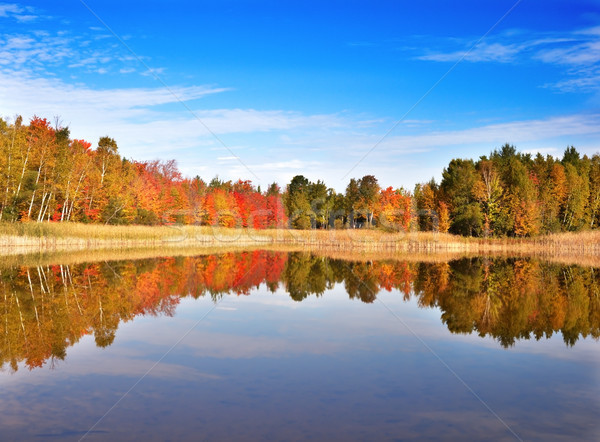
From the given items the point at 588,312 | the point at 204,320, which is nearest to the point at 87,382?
the point at 204,320

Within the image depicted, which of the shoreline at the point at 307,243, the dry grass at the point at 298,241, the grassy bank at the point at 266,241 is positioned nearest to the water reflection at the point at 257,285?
the shoreline at the point at 307,243

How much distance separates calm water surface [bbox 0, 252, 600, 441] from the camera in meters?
5.15

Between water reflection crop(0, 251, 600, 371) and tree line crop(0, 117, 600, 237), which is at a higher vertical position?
tree line crop(0, 117, 600, 237)

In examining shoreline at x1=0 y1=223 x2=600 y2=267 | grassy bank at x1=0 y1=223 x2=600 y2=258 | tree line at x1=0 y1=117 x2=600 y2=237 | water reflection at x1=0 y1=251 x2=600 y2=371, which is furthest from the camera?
tree line at x1=0 y1=117 x2=600 y2=237

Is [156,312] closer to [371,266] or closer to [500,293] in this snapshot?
[500,293]

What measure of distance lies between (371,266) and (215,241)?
91.0ft

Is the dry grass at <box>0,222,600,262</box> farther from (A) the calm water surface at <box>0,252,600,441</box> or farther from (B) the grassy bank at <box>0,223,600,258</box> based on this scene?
(A) the calm water surface at <box>0,252,600,441</box>

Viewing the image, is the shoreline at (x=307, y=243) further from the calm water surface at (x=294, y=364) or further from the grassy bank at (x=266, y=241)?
the calm water surface at (x=294, y=364)

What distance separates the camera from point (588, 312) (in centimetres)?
1245

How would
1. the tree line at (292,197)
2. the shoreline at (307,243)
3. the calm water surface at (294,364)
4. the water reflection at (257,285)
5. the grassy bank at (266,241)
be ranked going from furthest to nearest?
the tree line at (292,197), the grassy bank at (266,241), the shoreline at (307,243), the water reflection at (257,285), the calm water surface at (294,364)

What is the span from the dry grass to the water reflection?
524 inches

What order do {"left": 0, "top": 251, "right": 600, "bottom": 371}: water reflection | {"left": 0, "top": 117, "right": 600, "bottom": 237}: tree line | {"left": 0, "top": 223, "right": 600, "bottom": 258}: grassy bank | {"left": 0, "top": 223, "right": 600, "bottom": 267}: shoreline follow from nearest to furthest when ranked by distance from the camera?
{"left": 0, "top": 251, "right": 600, "bottom": 371}: water reflection < {"left": 0, "top": 223, "right": 600, "bottom": 267}: shoreline < {"left": 0, "top": 223, "right": 600, "bottom": 258}: grassy bank < {"left": 0, "top": 117, "right": 600, "bottom": 237}: tree line

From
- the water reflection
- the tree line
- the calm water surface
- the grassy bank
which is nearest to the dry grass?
the grassy bank

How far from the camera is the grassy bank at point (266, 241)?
3381cm
